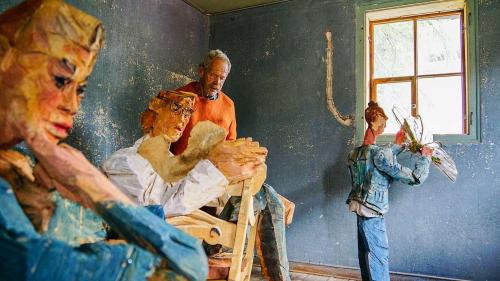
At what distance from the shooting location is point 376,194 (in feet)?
10.1

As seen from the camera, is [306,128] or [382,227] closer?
[382,227]

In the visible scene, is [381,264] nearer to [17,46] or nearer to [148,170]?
[148,170]

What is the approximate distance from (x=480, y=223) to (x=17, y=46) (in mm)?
3633

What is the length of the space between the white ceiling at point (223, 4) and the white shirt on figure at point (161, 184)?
2898mm

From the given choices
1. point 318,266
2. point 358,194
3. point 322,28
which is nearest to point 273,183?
point 318,266


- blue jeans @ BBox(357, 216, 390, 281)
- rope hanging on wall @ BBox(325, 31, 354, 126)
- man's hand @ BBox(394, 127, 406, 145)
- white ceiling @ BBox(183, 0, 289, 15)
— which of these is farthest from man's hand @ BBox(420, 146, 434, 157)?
white ceiling @ BBox(183, 0, 289, 15)

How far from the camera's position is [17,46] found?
843 millimetres

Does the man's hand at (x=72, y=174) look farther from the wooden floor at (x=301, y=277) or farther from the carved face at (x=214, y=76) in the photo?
the wooden floor at (x=301, y=277)

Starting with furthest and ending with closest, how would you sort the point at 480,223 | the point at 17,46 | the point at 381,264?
the point at 480,223 < the point at 381,264 < the point at 17,46

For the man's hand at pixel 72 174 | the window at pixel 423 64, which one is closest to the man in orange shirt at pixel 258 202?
the window at pixel 423 64

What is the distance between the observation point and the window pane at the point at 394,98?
12.5ft

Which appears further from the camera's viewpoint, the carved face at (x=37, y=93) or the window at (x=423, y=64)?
the window at (x=423, y=64)

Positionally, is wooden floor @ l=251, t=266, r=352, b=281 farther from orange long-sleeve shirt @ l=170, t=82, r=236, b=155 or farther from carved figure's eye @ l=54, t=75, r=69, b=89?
carved figure's eye @ l=54, t=75, r=69, b=89

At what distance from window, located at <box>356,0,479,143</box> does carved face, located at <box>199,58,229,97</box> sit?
1.48 metres
